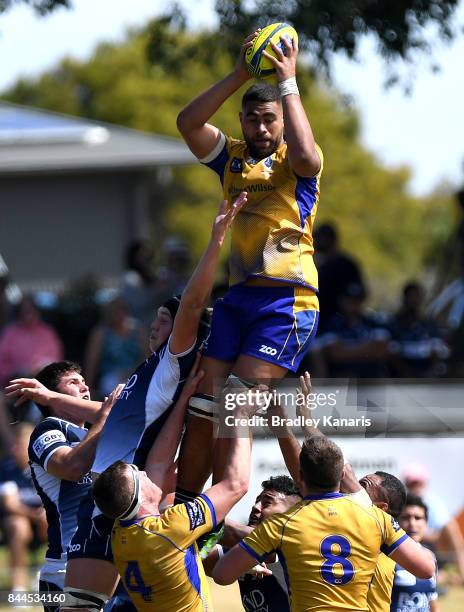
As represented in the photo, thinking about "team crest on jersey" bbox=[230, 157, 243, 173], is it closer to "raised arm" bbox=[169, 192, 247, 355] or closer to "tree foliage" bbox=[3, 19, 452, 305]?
"raised arm" bbox=[169, 192, 247, 355]

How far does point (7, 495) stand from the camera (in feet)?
34.3

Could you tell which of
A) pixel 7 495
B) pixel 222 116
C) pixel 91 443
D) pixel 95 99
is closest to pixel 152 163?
pixel 7 495

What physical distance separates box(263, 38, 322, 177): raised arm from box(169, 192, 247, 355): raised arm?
0.99ft

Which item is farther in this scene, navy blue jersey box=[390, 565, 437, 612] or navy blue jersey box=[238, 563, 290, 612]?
navy blue jersey box=[390, 565, 437, 612]

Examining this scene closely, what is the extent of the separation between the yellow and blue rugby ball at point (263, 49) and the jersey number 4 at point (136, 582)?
2227 mm

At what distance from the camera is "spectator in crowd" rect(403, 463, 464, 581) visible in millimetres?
9938

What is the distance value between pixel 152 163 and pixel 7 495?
11057mm

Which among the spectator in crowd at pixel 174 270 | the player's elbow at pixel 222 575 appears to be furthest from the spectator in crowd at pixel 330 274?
the player's elbow at pixel 222 575

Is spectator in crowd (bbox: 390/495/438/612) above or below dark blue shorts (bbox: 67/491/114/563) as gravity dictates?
below

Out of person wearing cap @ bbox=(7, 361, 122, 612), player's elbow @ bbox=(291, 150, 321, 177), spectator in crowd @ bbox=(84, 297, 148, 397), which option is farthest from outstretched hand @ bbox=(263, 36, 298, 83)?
spectator in crowd @ bbox=(84, 297, 148, 397)

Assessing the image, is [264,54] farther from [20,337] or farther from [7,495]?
[20,337]

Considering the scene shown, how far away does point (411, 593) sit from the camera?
6.73 m

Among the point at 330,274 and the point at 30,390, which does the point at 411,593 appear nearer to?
the point at 30,390

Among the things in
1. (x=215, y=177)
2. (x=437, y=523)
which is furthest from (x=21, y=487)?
(x=215, y=177)
